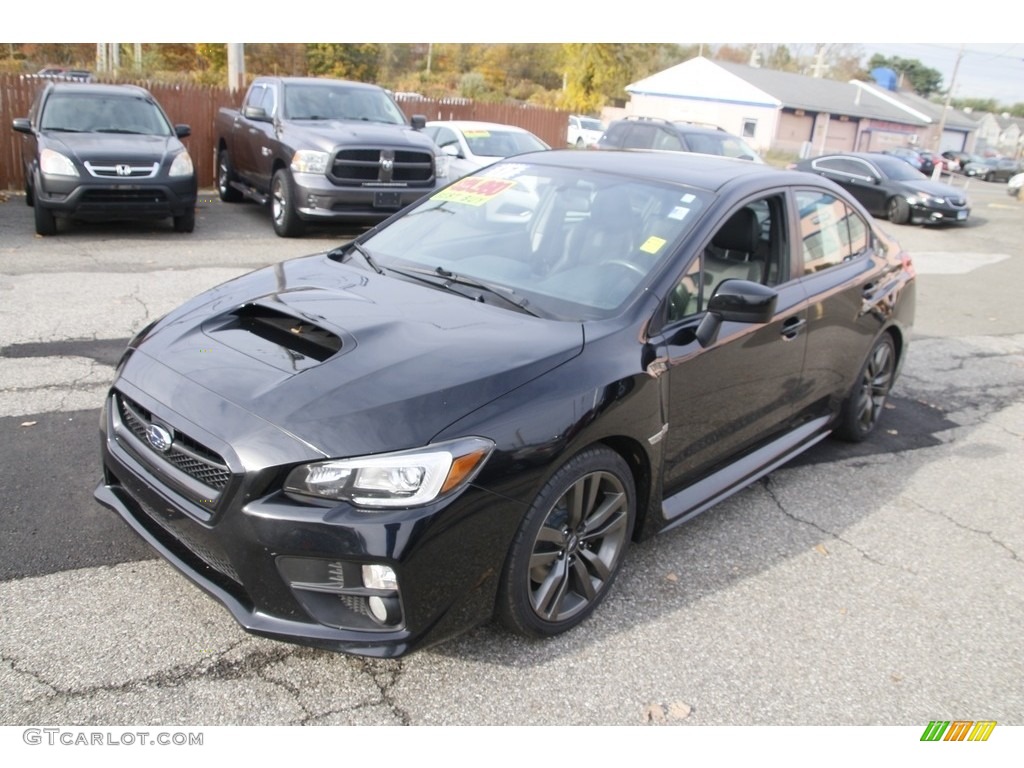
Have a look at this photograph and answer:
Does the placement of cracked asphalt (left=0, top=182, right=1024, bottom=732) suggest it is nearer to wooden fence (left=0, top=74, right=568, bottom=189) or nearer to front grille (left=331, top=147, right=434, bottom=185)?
front grille (left=331, top=147, right=434, bottom=185)

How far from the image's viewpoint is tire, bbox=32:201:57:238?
383 inches

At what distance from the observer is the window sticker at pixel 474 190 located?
166 inches

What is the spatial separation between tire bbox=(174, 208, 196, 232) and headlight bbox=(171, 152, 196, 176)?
1.58 feet

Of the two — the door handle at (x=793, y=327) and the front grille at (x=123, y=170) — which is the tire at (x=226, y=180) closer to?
the front grille at (x=123, y=170)

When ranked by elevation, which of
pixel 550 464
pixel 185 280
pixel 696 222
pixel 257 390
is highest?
pixel 696 222

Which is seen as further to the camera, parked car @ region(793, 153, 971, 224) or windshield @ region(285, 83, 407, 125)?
parked car @ region(793, 153, 971, 224)

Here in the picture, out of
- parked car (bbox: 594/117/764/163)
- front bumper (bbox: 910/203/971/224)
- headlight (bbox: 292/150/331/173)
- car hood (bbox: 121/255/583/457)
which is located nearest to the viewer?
car hood (bbox: 121/255/583/457)

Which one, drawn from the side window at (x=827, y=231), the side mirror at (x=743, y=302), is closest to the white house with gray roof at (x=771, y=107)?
the side window at (x=827, y=231)

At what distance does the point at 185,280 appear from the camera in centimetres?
827

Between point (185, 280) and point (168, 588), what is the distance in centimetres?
571

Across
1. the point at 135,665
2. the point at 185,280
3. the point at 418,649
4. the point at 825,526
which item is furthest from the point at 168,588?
the point at 185,280

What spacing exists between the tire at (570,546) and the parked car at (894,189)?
1816 centimetres

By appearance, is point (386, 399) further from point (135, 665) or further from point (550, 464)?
point (135, 665)

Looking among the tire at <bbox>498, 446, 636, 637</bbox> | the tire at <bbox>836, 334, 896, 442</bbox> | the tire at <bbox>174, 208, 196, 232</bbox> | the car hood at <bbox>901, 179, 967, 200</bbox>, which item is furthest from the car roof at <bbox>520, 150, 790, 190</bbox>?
the car hood at <bbox>901, 179, 967, 200</bbox>
